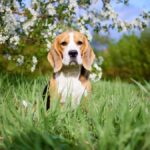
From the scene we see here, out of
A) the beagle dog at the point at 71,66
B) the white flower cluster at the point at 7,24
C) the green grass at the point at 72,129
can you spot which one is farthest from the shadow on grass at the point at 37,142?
the white flower cluster at the point at 7,24

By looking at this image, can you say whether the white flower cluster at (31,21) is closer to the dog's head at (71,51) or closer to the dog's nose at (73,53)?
the dog's head at (71,51)

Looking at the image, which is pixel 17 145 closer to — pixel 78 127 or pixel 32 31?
pixel 78 127

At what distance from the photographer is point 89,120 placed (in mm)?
4445

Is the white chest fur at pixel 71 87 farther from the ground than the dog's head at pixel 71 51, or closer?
closer

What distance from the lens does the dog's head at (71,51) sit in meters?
5.33

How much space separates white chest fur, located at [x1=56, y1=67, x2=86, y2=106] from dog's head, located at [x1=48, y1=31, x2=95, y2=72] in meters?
0.13

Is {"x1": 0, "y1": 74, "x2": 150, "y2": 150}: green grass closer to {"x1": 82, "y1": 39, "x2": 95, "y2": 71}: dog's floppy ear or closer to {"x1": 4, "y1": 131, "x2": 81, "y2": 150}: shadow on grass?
{"x1": 4, "y1": 131, "x2": 81, "y2": 150}: shadow on grass

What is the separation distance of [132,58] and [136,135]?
1595 centimetres

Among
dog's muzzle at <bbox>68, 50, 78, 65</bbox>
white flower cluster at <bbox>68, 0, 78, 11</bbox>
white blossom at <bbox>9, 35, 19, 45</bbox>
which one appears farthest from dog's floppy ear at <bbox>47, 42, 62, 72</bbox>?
white blossom at <bbox>9, 35, 19, 45</bbox>

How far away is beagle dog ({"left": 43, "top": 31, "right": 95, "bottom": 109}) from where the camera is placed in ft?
17.5

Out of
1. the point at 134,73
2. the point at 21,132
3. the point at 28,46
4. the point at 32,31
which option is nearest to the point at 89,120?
the point at 21,132

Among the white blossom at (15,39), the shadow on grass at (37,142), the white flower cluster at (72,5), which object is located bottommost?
the shadow on grass at (37,142)

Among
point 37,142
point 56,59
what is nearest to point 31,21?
point 56,59

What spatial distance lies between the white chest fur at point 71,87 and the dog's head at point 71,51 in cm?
13
